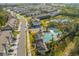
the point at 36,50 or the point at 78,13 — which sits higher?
the point at 78,13

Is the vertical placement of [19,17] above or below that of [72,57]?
above

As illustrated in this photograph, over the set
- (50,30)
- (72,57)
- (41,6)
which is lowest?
(72,57)

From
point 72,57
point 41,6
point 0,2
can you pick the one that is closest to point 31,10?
point 41,6

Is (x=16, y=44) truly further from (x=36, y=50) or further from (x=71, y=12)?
(x=71, y=12)

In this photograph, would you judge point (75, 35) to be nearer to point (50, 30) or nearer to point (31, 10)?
point (50, 30)

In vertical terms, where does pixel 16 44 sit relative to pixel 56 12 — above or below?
below

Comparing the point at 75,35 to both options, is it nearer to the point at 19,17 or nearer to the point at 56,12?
the point at 56,12

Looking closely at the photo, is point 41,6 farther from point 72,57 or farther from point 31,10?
point 72,57

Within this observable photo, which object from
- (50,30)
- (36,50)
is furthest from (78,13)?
(36,50)

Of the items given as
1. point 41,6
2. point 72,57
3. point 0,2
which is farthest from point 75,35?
point 0,2
